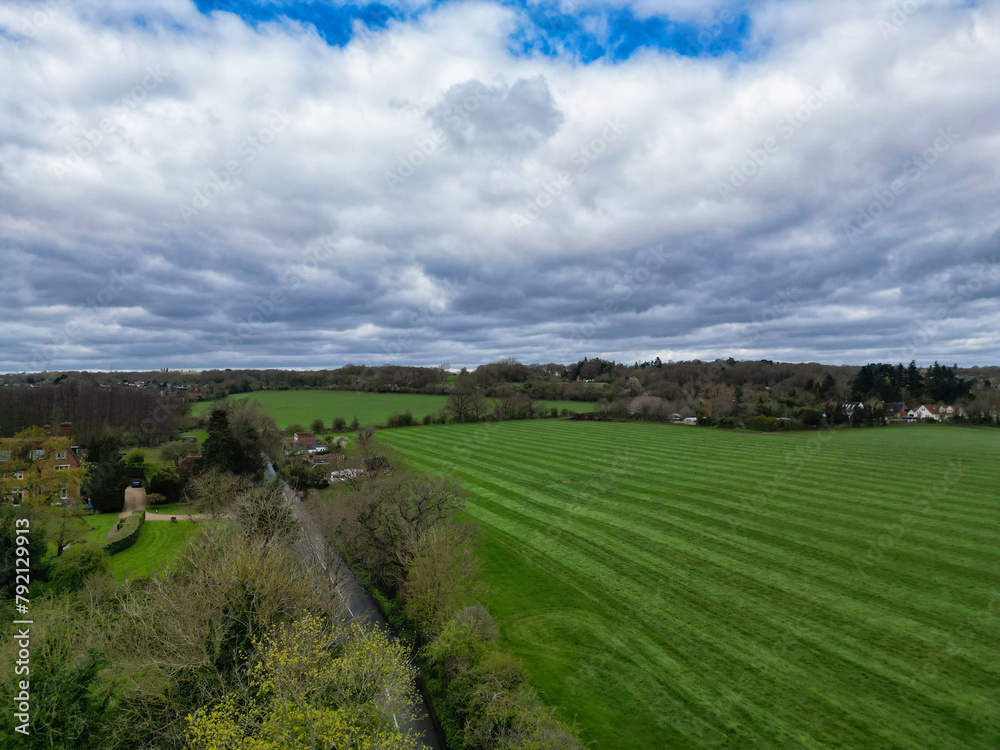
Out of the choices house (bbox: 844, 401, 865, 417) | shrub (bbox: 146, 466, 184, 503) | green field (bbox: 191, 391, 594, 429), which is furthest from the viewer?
green field (bbox: 191, 391, 594, 429)

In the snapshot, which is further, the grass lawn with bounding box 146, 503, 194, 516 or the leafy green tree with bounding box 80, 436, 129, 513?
the grass lawn with bounding box 146, 503, 194, 516

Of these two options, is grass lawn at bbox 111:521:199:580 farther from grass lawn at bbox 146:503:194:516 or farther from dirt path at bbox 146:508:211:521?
grass lawn at bbox 146:503:194:516

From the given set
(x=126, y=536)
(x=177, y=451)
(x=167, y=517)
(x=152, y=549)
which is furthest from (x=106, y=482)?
(x=152, y=549)

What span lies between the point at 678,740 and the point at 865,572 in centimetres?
2028

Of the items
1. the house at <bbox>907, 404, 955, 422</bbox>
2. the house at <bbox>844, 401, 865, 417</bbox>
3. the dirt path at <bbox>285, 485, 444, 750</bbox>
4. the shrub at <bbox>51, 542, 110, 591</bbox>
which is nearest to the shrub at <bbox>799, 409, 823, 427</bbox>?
the house at <bbox>844, 401, 865, 417</bbox>

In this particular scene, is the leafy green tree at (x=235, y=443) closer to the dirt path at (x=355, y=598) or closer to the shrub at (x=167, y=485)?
the dirt path at (x=355, y=598)

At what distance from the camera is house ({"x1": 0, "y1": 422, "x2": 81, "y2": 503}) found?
3650 centimetres

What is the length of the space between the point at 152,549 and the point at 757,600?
149ft

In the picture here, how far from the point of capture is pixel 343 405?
128 m

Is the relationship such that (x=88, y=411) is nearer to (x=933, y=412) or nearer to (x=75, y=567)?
(x=75, y=567)

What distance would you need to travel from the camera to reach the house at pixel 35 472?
36.5 m

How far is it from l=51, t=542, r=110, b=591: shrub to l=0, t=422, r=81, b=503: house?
38.9ft

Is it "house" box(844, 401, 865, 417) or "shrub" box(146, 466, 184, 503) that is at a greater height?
"house" box(844, 401, 865, 417)

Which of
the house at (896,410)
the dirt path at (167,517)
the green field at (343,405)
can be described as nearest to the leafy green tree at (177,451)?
the dirt path at (167,517)
